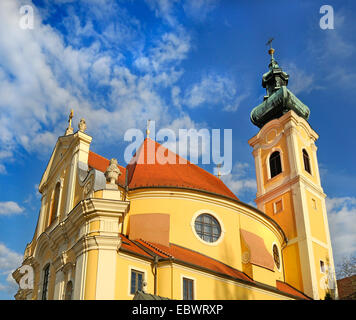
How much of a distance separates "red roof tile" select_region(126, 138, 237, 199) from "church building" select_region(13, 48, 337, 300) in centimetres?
9

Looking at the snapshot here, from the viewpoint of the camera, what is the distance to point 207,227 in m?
19.8

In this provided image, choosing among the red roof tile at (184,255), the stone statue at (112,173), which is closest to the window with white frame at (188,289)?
the red roof tile at (184,255)

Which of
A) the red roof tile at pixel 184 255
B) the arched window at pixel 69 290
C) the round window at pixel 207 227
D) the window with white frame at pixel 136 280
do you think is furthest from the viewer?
the round window at pixel 207 227

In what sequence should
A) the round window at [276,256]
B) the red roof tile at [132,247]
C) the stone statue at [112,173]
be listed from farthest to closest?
the round window at [276,256], the stone statue at [112,173], the red roof tile at [132,247]

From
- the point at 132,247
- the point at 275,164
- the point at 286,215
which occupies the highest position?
the point at 275,164

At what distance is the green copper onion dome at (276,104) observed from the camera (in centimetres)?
3070

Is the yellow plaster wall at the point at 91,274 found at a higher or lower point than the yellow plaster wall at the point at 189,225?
lower

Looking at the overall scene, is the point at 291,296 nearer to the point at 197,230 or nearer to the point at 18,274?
the point at 197,230

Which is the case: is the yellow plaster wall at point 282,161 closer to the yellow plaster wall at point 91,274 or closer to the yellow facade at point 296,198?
the yellow facade at point 296,198

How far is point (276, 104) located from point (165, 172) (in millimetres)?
12557

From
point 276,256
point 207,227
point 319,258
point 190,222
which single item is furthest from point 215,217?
point 319,258

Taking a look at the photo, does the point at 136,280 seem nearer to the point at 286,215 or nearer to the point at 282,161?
the point at 286,215
